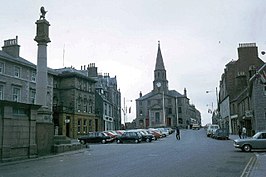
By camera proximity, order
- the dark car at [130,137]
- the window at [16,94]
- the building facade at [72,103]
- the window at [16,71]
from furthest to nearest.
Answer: the building facade at [72,103] → the window at [16,71] → the window at [16,94] → the dark car at [130,137]

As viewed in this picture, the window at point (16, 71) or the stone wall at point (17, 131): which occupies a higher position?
the window at point (16, 71)

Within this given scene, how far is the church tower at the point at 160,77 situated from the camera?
143m

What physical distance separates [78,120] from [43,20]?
3626 cm

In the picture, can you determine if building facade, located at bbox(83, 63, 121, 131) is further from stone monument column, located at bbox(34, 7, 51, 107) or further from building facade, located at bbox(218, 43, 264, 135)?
stone monument column, located at bbox(34, 7, 51, 107)

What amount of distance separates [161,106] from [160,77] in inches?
531

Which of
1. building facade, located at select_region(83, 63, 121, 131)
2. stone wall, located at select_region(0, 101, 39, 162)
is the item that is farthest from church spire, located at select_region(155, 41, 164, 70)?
stone wall, located at select_region(0, 101, 39, 162)

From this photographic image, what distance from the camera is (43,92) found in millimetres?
27031

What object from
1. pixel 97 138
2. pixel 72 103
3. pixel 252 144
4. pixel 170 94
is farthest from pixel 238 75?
pixel 170 94

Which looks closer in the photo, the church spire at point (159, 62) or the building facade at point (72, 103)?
the building facade at point (72, 103)

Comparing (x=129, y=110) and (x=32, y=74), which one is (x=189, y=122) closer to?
(x=129, y=110)

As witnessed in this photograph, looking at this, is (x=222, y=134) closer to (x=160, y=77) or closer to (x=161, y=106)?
(x=161, y=106)

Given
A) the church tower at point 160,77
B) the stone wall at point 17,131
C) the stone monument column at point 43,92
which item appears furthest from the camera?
the church tower at point 160,77

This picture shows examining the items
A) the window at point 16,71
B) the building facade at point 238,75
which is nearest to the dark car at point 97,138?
the window at point 16,71

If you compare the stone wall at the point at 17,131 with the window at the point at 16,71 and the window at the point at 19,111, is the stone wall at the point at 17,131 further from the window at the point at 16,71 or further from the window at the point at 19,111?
the window at the point at 16,71
